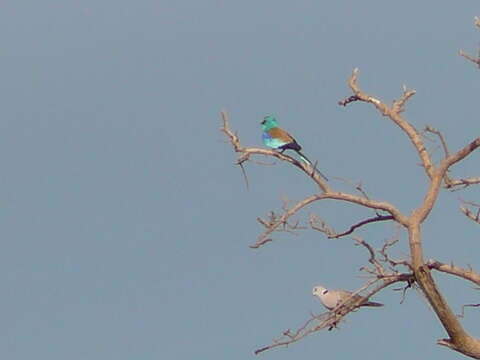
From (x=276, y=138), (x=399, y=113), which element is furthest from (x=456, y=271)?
(x=276, y=138)

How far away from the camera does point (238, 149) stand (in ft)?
44.3

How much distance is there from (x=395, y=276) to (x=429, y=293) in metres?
0.34

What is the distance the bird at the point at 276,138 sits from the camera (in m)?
18.5

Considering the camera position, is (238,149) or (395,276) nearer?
(395,276)

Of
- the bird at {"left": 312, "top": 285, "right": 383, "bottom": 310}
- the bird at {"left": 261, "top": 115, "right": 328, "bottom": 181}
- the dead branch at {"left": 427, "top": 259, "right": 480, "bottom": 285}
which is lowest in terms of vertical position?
the dead branch at {"left": 427, "top": 259, "right": 480, "bottom": 285}

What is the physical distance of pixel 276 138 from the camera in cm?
1953

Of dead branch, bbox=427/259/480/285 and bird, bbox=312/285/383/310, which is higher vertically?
bird, bbox=312/285/383/310

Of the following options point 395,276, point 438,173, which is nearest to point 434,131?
point 438,173

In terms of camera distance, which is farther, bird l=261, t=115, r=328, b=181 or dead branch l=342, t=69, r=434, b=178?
bird l=261, t=115, r=328, b=181

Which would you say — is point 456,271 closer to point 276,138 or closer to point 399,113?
point 399,113

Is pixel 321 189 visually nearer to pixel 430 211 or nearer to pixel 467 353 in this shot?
pixel 430 211

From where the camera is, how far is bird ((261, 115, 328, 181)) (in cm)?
1847

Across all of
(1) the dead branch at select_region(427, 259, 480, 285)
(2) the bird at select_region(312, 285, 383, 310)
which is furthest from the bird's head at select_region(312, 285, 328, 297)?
(1) the dead branch at select_region(427, 259, 480, 285)

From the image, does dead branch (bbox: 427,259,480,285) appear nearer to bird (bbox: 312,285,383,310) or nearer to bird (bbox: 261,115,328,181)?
bird (bbox: 312,285,383,310)
